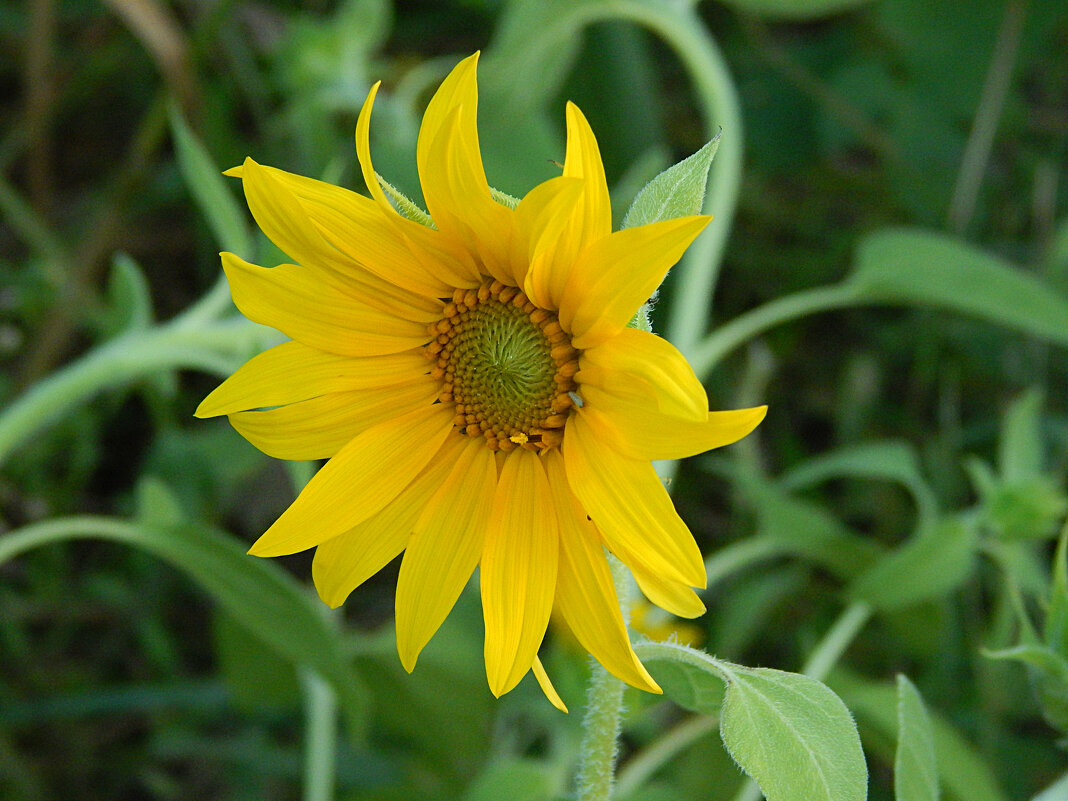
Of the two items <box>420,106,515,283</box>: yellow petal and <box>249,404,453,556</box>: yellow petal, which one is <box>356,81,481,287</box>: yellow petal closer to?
<box>420,106,515,283</box>: yellow petal

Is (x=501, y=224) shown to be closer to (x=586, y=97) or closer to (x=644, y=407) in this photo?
(x=644, y=407)

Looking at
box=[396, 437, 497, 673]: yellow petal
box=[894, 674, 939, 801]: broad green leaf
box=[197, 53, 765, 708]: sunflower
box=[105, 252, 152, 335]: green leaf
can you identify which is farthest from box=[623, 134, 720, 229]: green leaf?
box=[105, 252, 152, 335]: green leaf

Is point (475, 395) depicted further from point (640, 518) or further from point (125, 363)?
point (125, 363)

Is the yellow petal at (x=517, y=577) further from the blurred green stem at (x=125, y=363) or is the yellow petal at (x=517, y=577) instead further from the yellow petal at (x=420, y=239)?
the blurred green stem at (x=125, y=363)

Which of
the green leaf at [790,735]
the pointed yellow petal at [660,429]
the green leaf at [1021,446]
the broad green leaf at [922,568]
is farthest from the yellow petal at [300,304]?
the green leaf at [1021,446]

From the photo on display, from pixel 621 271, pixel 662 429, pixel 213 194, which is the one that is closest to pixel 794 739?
pixel 662 429
